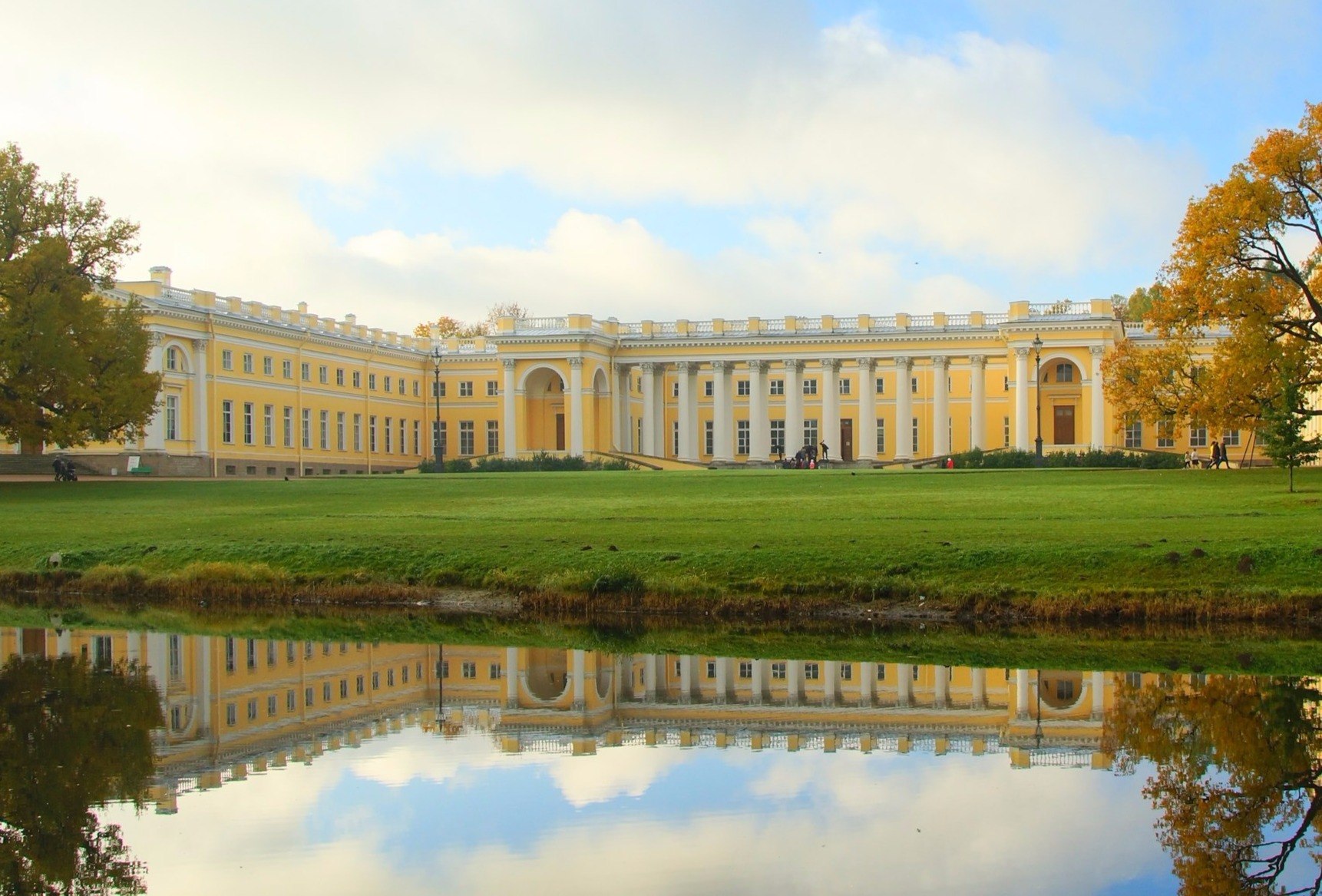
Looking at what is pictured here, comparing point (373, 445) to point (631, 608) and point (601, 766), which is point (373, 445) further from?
point (601, 766)

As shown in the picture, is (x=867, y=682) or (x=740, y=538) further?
(x=740, y=538)

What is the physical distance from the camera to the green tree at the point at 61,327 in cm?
4481

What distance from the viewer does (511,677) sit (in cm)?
1967

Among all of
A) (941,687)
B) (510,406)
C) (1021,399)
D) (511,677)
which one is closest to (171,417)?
(510,406)

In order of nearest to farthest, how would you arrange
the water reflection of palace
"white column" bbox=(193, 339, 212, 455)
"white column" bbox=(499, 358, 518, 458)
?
the water reflection of palace, "white column" bbox=(193, 339, 212, 455), "white column" bbox=(499, 358, 518, 458)

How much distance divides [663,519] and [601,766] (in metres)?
20.8

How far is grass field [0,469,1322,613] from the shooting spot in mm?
25609

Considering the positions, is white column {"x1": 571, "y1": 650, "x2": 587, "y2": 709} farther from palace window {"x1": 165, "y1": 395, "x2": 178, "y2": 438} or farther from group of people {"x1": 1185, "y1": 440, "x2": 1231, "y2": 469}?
palace window {"x1": 165, "y1": 395, "x2": 178, "y2": 438}

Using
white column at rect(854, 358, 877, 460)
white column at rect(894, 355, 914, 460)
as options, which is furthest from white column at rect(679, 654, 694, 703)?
white column at rect(854, 358, 877, 460)

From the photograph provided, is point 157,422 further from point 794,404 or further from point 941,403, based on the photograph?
point 941,403

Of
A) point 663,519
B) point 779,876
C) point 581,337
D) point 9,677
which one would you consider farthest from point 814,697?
point 581,337

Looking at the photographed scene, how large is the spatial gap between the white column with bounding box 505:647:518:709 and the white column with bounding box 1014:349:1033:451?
217 ft

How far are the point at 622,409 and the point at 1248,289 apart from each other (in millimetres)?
56432

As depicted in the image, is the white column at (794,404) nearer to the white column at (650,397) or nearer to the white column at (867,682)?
the white column at (650,397)
